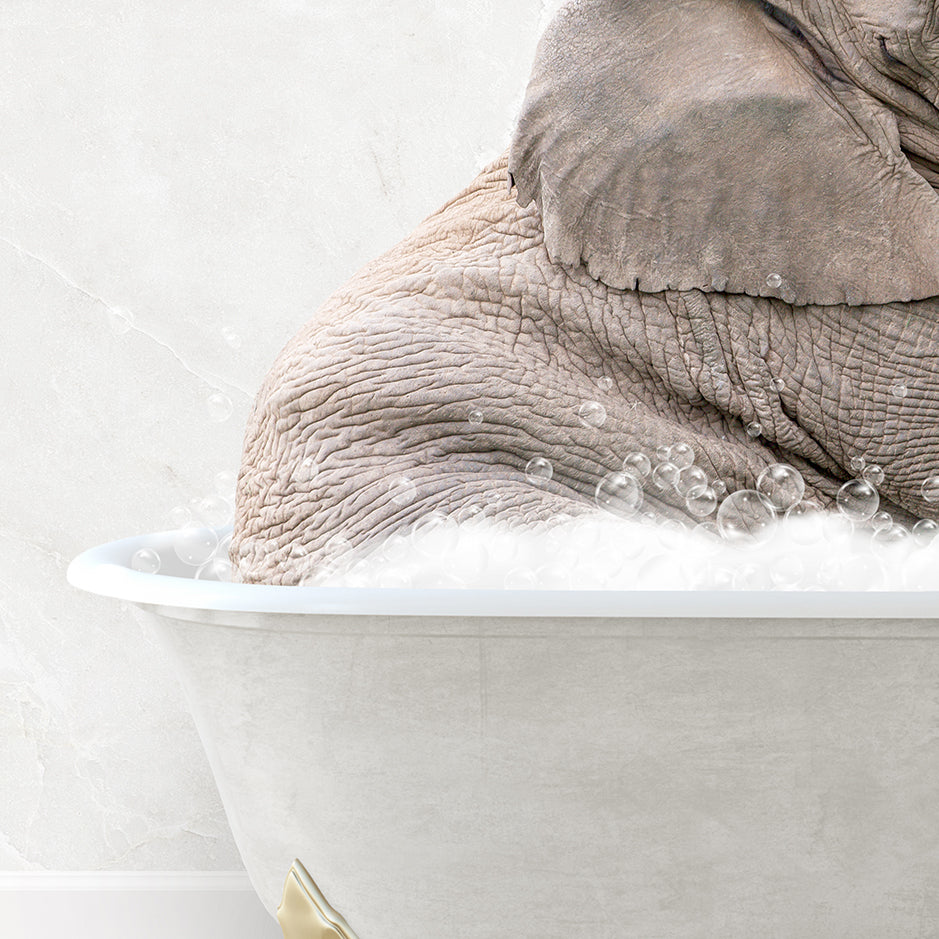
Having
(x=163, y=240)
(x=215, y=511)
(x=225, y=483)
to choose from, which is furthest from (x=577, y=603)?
(x=163, y=240)

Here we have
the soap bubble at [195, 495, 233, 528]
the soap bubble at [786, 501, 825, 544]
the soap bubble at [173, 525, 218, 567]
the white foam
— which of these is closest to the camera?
the white foam

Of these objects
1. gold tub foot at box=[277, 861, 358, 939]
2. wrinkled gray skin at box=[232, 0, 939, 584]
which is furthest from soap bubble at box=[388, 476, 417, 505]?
gold tub foot at box=[277, 861, 358, 939]

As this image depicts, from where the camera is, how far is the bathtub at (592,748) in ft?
2.25

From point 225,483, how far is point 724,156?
83 centimetres

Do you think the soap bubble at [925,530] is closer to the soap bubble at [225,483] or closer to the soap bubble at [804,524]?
the soap bubble at [804,524]

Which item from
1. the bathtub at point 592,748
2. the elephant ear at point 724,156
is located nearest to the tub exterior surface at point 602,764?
the bathtub at point 592,748

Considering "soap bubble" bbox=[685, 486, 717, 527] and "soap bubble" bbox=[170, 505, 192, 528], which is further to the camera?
"soap bubble" bbox=[170, 505, 192, 528]

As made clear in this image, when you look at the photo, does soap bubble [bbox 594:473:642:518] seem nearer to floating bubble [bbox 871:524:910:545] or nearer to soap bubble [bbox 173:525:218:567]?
floating bubble [bbox 871:524:910:545]

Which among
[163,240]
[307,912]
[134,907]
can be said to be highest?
[163,240]

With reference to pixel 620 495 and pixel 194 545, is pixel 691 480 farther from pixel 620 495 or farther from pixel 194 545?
pixel 194 545

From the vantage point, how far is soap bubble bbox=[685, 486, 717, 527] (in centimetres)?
90

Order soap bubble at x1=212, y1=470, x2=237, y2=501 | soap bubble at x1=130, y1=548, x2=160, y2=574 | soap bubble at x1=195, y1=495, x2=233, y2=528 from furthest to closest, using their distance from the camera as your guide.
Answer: soap bubble at x1=212, y1=470, x2=237, y2=501 < soap bubble at x1=195, y1=495, x2=233, y2=528 < soap bubble at x1=130, y1=548, x2=160, y2=574

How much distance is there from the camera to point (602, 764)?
0.73m

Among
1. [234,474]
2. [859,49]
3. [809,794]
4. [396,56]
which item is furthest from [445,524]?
[396,56]
